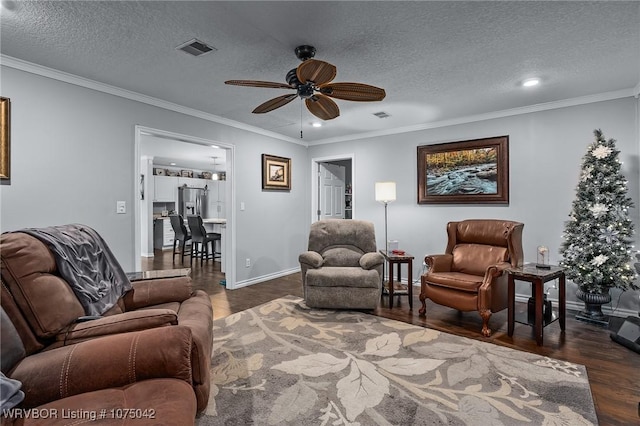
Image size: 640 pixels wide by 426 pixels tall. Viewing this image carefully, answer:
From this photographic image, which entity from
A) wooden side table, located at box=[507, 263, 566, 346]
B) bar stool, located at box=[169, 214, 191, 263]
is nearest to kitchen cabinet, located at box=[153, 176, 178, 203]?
bar stool, located at box=[169, 214, 191, 263]

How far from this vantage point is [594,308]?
3.35 metres

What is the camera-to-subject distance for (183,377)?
4.43ft

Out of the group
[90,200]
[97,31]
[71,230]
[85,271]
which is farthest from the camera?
[90,200]

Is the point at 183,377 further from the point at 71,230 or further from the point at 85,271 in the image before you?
the point at 71,230

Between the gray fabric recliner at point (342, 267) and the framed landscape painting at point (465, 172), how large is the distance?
1.32 meters

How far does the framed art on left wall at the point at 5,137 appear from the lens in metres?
2.68

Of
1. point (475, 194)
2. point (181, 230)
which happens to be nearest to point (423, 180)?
point (475, 194)

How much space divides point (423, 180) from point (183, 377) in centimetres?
429

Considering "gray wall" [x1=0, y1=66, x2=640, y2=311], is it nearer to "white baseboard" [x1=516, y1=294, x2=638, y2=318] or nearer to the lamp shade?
"white baseboard" [x1=516, y1=294, x2=638, y2=318]

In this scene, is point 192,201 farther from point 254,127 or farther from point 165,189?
point 254,127

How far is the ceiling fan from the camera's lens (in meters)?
2.21

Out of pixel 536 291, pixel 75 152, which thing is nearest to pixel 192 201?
pixel 75 152

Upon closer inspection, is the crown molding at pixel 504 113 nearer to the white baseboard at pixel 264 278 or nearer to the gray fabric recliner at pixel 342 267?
the gray fabric recliner at pixel 342 267

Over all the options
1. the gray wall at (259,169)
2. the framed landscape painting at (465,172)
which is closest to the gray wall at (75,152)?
the gray wall at (259,169)
